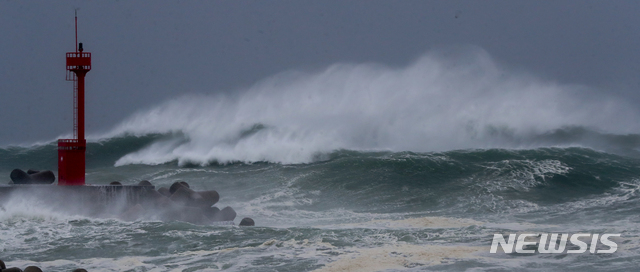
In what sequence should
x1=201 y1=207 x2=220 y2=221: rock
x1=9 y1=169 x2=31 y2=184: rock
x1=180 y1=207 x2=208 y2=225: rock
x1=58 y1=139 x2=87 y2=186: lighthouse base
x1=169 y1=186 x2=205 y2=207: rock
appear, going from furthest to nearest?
x1=9 y1=169 x2=31 y2=184: rock, x1=58 y1=139 x2=87 y2=186: lighthouse base, x1=169 y1=186 x2=205 y2=207: rock, x1=201 y1=207 x2=220 y2=221: rock, x1=180 y1=207 x2=208 y2=225: rock

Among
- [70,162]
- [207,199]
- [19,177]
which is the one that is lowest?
[207,199]

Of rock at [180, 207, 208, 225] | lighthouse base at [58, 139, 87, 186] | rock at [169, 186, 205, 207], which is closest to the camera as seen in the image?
rock at [180, 207, 208, 225]

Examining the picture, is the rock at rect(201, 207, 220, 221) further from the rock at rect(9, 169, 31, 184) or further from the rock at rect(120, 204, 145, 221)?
the rock at rect(9, 169, 31, 184)

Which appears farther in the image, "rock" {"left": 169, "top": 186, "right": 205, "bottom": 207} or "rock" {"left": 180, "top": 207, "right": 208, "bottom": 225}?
"rock" {"left": 169, "top": 186, "right": 205, "bottom": 207}

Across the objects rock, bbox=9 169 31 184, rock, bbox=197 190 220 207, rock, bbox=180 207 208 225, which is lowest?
rock, bbox=180 207 208 225

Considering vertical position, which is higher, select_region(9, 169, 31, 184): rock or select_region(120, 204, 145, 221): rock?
select_region(9, 169, 31, 184): rock

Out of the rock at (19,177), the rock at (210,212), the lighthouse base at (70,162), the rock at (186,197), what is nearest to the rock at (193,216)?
the rock at (210,212)

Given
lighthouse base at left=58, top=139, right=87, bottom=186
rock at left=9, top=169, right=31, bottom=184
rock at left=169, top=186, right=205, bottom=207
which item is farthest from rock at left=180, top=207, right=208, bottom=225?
rock at left=9, top=169, right=31, bottom=184

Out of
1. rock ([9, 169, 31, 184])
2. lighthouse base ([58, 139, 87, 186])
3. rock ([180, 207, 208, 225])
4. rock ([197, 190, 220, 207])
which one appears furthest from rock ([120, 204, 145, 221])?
rock ([9, 169, 31, 184])

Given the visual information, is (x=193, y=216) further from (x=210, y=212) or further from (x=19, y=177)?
(x=19, y=177)

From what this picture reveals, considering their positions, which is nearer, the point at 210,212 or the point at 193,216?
the point at 193,216

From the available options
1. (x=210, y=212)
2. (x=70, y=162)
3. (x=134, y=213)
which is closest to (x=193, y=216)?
(x=210, y=212)

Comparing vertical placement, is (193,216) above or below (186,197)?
below

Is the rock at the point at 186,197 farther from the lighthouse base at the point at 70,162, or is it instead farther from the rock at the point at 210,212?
the lighthouse base at the point at 70,162
